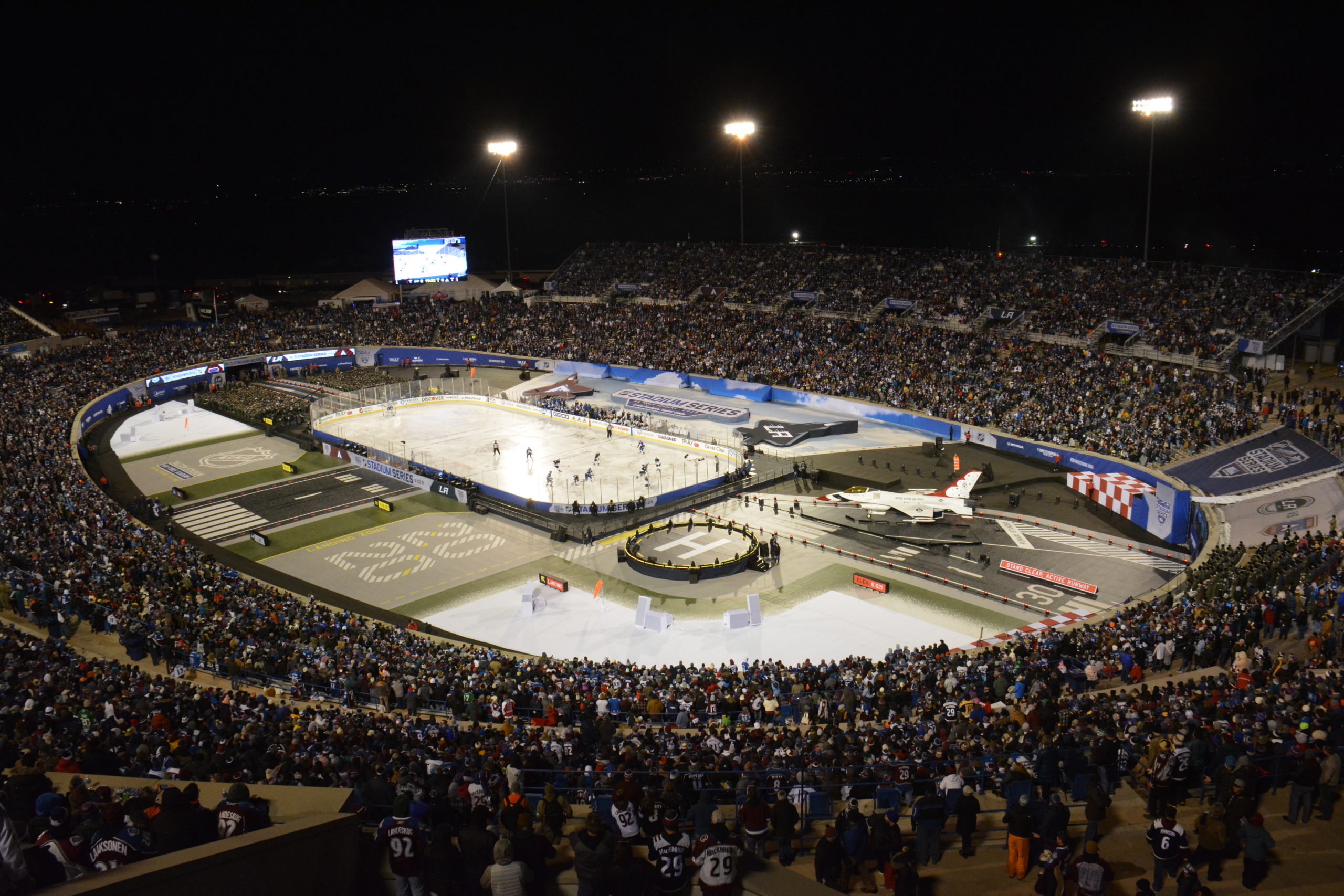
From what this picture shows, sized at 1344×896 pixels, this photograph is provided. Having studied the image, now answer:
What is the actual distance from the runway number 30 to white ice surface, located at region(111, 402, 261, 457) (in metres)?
50.9

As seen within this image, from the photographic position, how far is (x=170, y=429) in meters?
64.6

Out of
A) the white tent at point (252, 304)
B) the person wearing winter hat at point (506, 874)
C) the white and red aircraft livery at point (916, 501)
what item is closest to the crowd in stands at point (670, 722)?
the person wearing winter hat at point (506, 874)

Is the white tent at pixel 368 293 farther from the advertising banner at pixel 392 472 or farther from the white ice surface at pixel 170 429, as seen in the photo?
the advertising banner at pixel 392 472

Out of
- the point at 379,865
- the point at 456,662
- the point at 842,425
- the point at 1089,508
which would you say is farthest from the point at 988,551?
the point at 379,865

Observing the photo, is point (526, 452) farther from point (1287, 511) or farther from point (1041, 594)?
point (1287, 511)

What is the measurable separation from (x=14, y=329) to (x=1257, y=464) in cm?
8376

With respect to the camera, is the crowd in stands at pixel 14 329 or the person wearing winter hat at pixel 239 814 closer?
the person wearing winter hat at pixel 239 814

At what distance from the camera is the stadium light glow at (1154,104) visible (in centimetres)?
5500

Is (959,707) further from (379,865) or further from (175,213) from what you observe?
(175,213)

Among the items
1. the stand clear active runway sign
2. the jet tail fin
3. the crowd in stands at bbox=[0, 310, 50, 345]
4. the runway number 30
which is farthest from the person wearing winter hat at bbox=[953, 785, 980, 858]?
the crowd in stands at bbox=[0, 310, 50, 345]

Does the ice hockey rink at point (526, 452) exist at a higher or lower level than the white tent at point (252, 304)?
lower

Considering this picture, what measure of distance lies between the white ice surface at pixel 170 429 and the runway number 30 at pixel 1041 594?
2005 inches

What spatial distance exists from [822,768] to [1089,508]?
34332 mm

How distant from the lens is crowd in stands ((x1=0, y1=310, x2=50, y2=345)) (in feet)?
236
